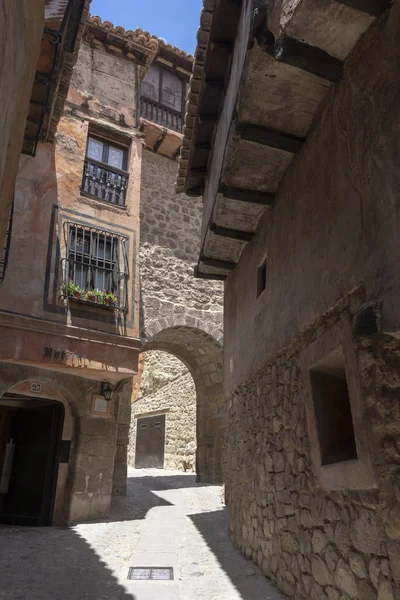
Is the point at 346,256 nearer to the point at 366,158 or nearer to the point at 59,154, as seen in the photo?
the point at 366,158

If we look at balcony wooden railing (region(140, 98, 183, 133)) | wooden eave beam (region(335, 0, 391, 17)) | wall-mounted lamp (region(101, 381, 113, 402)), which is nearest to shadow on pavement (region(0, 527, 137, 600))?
wall-mounted lamp (region(101, 381, 113, 402))

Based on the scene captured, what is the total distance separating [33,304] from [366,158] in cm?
625

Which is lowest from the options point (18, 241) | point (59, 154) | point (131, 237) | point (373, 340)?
point (373, 340)

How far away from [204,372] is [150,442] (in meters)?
5.90

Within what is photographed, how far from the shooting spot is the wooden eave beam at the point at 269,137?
12.4 feet

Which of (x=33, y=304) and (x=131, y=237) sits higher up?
(x=131, y=237)

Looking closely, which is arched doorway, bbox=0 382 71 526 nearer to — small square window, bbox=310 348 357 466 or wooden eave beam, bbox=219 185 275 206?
wooden eave beam, bbox=219 185 275 206

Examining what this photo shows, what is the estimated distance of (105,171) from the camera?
9.84 meters

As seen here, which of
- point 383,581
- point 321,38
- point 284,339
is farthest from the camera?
point 284,339

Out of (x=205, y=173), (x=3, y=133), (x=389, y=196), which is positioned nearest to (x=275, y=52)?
(x=389, y=196)

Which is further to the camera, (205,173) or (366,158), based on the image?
(205,173)

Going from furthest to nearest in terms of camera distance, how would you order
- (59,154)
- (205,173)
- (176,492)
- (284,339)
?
(176,492)
(59,154)
(205,173)
(284,339)

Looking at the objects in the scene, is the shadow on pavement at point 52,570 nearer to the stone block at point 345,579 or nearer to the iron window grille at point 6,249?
the stone block at point 345,579

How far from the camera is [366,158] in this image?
9.00 ft
